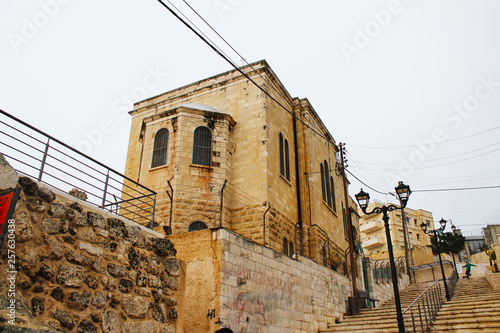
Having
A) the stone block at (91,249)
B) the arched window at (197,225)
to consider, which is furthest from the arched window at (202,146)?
the stone block at (91,249)

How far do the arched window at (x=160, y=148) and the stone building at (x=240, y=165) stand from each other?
4 centimetres

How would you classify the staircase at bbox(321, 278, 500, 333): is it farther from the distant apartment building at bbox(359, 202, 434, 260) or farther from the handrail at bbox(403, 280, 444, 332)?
the distant apartment building at bbox(359, 202, 434, 260)

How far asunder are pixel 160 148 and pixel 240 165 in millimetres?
3135

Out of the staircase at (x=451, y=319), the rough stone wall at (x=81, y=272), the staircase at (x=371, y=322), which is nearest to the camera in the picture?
the rough stone wall at (x=81, y=272)

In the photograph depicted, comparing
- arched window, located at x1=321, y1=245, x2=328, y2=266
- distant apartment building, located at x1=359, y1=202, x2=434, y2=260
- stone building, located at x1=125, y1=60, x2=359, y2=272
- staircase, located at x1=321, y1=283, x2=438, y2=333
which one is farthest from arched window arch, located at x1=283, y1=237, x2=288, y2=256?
distant apartment building, located at x1=359, y1=202, x2=434, y2=260

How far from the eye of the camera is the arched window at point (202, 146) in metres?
14.1

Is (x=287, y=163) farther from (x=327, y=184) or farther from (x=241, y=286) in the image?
(x=241, y=286)

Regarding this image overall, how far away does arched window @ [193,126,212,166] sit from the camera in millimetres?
14078

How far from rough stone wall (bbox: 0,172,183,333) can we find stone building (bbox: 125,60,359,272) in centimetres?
457

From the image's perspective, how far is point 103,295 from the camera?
16.8 feet

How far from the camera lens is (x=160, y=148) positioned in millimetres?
14625

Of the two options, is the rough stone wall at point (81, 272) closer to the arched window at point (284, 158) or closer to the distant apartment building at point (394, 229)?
the arched window at point (284, 158)

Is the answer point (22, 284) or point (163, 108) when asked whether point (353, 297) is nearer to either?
point (163, 108)

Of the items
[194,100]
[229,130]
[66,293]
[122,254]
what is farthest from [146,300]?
[194,100]
